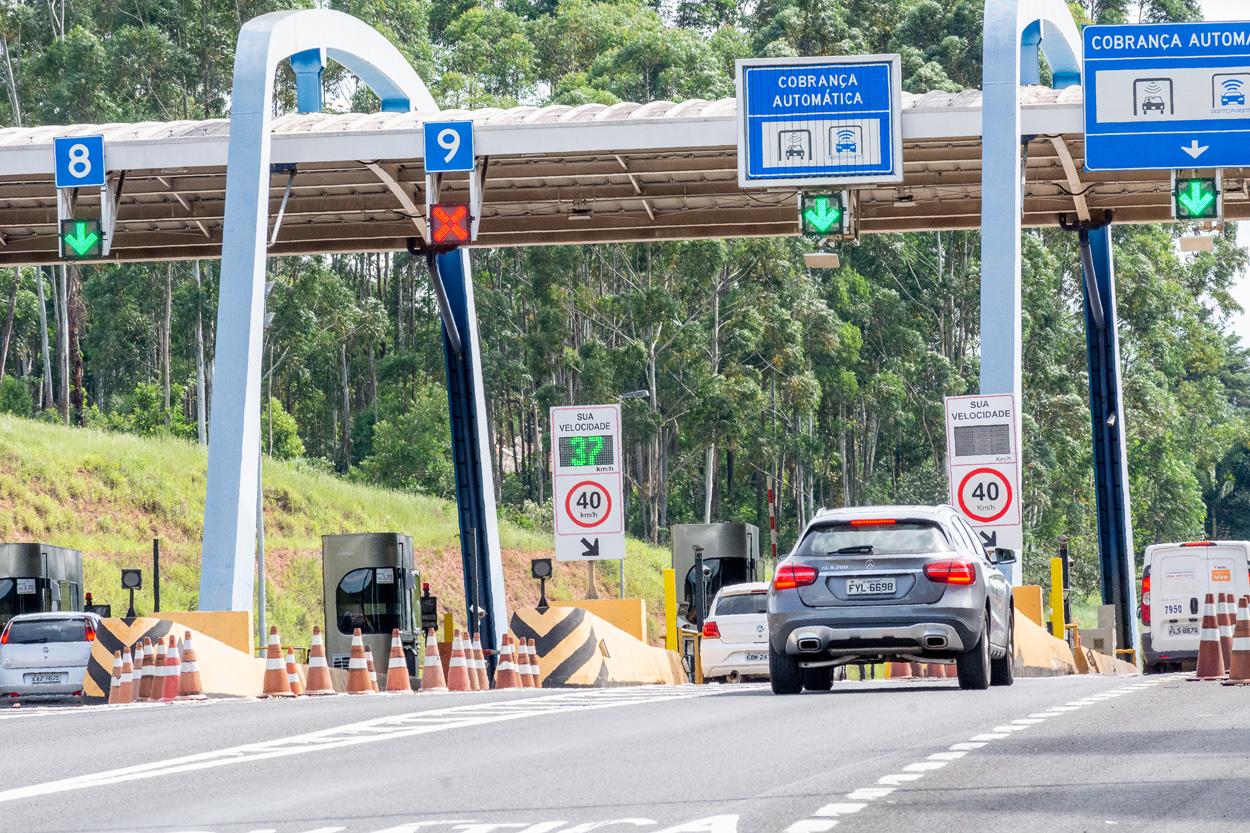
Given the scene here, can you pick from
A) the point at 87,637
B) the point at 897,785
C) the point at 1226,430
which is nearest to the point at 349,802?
the point at 897,785

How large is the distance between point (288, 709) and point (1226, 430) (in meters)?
87.6

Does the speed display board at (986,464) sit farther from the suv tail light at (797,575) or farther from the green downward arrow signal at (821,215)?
the suv tail light at (797,575)

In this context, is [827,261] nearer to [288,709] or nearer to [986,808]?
[288,709]

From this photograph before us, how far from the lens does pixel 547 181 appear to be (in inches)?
1425

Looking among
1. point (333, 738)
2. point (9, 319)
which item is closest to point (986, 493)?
point (333, 738)

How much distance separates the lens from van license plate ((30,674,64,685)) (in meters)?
29.1

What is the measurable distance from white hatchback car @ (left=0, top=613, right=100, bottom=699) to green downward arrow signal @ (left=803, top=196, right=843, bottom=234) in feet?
36.0

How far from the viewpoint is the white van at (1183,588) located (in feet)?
110

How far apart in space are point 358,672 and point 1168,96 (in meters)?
15.6

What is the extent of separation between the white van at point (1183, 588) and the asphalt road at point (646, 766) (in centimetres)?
1739

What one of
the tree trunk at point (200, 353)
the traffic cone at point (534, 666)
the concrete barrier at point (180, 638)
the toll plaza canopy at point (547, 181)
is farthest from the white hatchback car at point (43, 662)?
the tree trunk at point (200, 353)

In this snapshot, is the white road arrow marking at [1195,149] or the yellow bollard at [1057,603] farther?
the yellow bollard at [1057,603]

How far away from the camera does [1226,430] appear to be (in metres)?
99.1

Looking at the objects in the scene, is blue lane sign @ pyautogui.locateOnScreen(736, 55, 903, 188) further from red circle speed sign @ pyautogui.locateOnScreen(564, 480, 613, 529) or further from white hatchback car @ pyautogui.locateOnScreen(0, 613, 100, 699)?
white hatchback car @ pyautogui.locateOnScreen(0, 613, 100, 699)
